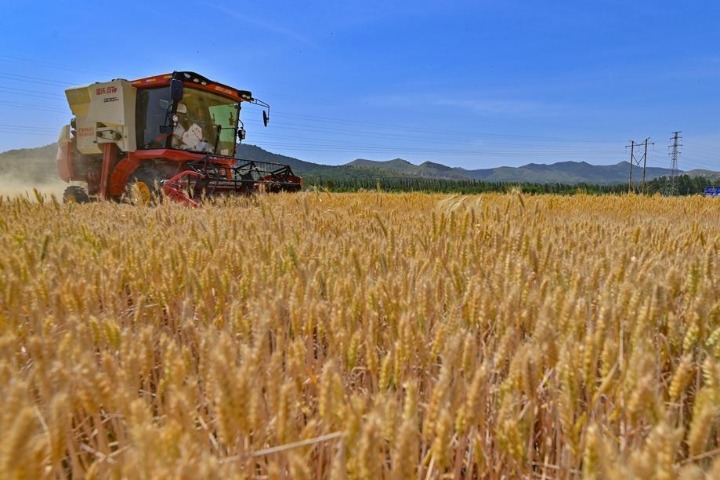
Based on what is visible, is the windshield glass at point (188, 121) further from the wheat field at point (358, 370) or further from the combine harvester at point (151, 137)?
the wheat field at point (358, 370)

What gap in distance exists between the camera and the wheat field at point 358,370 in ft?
1.61

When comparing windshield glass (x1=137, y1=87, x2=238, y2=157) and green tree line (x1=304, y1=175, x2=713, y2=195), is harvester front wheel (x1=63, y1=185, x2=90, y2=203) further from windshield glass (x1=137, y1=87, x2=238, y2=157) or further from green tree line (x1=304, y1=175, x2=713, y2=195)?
green tree line (x1=304, y1=175, x2=713, y2=195)

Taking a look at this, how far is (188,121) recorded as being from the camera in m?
8.52

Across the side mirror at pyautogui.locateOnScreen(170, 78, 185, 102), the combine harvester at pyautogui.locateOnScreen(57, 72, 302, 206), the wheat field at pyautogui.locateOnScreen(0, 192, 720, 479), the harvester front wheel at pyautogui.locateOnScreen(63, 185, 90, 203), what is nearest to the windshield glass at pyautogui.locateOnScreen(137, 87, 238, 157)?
the combine harvester at pyautogui.locateOnScreen(57, 72, 302, 206)

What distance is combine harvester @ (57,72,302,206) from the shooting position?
24.3 ft

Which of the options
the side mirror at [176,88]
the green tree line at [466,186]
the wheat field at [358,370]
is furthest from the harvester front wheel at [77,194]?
the wheat field at [358,370]

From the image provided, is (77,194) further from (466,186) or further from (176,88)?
(466,186)

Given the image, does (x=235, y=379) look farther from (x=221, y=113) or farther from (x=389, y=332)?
(x=221, y=113)

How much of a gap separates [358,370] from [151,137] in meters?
8.20

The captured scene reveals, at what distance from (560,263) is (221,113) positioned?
9.09 metres

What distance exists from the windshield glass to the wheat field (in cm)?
686

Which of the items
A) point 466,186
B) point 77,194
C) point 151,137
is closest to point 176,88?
point 151,137

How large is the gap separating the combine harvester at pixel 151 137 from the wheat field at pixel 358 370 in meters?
5.75

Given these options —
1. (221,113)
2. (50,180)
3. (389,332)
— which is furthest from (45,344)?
(50,180)
